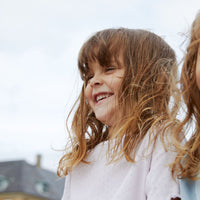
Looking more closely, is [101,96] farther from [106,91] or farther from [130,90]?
[130,90]

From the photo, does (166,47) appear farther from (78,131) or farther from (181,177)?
(181,177)

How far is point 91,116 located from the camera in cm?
201

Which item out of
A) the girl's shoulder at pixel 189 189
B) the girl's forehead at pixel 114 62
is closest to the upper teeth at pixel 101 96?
the girl's forehead at pixel 114 62

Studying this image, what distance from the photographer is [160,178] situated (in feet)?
4.56

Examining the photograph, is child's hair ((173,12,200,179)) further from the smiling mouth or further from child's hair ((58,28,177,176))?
the smiling mouth

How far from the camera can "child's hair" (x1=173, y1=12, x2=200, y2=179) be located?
1311 millimetres

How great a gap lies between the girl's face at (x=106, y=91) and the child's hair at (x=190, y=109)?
1.26ft

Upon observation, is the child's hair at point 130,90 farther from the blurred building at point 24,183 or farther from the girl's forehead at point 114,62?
the blurred building at point 24,183

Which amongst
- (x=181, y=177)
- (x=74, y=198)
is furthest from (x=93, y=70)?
(x=181, y=177)

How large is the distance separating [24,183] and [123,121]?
2252 centimetres

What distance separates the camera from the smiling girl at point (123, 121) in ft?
4.91

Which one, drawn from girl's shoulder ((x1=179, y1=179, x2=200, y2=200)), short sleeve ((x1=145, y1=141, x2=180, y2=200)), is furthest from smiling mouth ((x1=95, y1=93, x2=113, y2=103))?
girl's shoulder ((x1=179, y1=179, x2=200, y2=200))

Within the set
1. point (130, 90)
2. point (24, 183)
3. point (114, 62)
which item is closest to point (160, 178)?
point (130, 90)

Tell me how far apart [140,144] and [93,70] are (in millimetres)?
448
